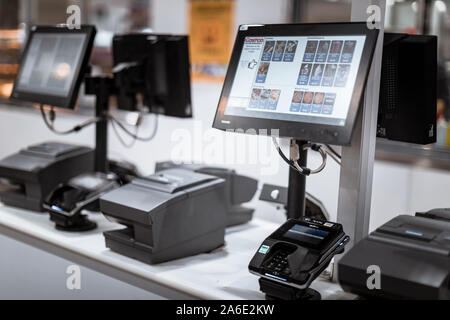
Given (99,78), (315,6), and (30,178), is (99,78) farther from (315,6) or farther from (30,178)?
(315,6)

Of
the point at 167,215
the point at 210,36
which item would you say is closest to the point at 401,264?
the point at 167,215

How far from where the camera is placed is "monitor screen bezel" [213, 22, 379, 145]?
1.45m

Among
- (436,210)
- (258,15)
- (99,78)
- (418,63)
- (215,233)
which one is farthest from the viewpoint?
(258,15)

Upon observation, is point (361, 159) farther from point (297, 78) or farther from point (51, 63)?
point (51, 63)

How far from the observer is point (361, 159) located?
1.66 m

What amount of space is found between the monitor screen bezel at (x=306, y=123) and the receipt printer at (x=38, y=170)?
3.28ft

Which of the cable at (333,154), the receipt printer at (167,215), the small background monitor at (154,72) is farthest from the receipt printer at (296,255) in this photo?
the small background monitor at (154,72)

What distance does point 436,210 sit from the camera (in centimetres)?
175

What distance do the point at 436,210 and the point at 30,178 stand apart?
1578 millimetres

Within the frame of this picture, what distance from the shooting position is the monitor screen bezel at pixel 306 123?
1445 millimetres

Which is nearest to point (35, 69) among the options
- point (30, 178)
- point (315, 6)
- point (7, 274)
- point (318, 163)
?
point (30, 178)

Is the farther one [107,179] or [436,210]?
[107,179]

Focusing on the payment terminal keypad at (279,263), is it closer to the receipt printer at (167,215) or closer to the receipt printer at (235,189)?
the receipt printer at (167,215)

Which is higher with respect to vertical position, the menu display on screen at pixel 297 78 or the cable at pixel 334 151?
the menu display on screen at pixel 297 78
